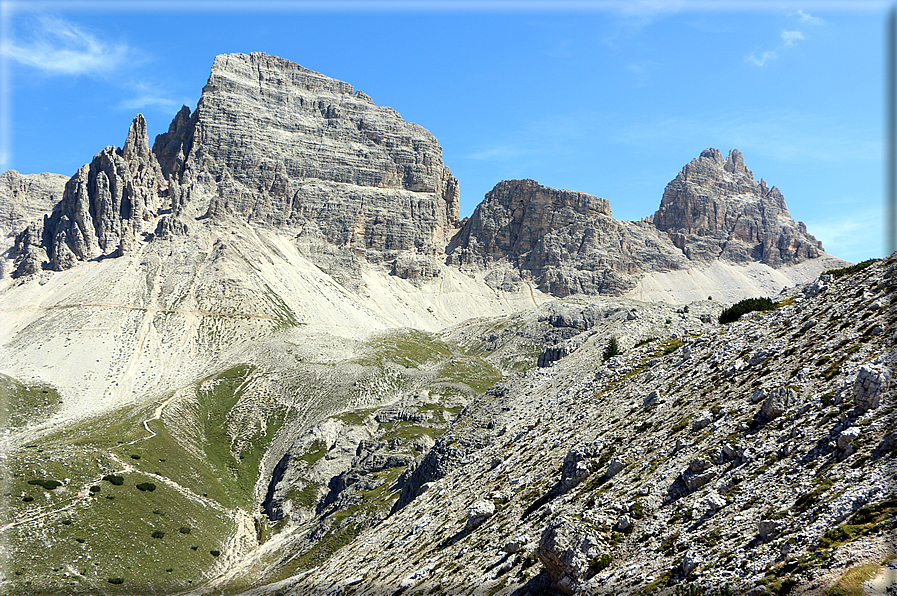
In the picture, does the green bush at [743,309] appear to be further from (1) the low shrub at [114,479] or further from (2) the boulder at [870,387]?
(1) the low shrub at [114,479]

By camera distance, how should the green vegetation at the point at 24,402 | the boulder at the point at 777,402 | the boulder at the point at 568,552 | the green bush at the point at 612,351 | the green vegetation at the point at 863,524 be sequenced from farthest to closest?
the green vegetation at the point at 24,402 < the green bush at the point at 612,351 < the boulder at the point at 777,402 < the boulder at the point at 568,552 < the green vegetation at the point at 863,524

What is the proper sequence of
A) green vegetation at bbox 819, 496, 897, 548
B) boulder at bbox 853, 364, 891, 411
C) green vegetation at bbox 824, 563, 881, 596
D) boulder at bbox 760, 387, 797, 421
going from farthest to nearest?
boulder at bbox 760, 387, 797, 421 < boulder at bbox 853, 364, 891, 411 < green vegetation at bbox 819, 496, 897, 548 < green vegetation at bbox 824, 563, 881, 596

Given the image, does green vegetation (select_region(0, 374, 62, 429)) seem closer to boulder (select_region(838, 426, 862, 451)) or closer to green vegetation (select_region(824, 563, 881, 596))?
boulder (select_region(838, 426, 862, 451))

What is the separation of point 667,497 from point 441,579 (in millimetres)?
16181

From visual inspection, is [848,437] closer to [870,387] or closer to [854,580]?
[870,387]

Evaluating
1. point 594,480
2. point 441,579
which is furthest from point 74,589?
point 594,480

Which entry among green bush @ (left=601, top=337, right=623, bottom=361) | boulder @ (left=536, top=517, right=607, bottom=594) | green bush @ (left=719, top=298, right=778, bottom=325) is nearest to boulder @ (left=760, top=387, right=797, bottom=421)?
boulder @ (left=536, top=517, right=607, bottom=594)

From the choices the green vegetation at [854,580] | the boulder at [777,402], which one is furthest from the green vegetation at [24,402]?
the green vegetation at [854,580]

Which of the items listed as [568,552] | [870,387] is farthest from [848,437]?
[568,552]

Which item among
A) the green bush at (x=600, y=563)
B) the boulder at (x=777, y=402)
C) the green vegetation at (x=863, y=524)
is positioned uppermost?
the boulder at (x=777, y=402)

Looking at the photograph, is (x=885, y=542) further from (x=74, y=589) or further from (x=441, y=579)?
(x=74, y=589)

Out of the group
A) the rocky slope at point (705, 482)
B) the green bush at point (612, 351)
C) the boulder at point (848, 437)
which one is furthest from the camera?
the green bush at point (612, 351)

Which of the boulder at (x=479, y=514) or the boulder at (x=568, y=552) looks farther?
the boulder at (x=479, y=514)

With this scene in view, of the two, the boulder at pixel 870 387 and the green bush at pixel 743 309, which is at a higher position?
the green bush at pixel 743 309
